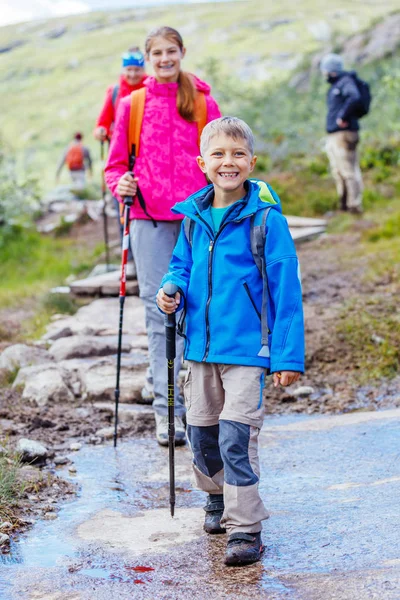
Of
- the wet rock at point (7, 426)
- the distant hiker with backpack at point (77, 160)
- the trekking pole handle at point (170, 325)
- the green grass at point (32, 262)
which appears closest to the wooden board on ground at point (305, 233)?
the green grass at point (32, 262)

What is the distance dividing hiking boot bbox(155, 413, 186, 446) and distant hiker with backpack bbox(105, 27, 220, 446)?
0.14 meters

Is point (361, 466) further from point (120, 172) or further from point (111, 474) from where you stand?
point (120, 172)

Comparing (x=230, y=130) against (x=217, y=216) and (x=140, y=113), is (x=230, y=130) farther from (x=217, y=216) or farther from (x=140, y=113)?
(x=140, y=113)

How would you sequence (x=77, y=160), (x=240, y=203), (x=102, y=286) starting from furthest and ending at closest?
(x=77, y=160)
(x=102, y=286)
(x=240, y=203)

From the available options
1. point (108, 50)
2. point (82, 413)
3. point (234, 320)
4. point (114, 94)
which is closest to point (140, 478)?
point (82, 413)

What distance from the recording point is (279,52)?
82188 millimetres

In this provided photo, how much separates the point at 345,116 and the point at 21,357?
7196 mm

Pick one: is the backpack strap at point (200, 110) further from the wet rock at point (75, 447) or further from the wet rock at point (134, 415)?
the wet rock at point (75, 447)

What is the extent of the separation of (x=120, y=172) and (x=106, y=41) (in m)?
97.2

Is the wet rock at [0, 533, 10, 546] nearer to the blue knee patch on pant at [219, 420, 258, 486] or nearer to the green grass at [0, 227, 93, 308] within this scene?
the blue knee patch on pant at [219, 420, 258, 486]

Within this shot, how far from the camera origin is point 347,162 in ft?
42.6

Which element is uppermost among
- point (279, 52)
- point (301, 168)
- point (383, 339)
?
point (279, 52)

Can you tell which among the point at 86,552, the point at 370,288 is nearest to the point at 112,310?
the point at 370,288

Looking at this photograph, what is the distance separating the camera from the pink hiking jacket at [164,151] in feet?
17.3
